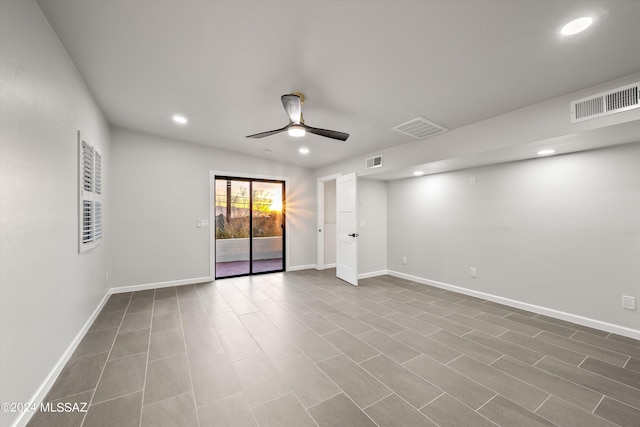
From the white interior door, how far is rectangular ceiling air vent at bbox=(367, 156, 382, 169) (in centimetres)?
34

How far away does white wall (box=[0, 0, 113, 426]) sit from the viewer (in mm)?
1403

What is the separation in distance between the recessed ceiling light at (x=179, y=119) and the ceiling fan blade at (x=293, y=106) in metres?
1.93

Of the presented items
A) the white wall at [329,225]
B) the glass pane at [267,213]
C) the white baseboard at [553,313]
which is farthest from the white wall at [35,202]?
the white baseboard at [553,313]

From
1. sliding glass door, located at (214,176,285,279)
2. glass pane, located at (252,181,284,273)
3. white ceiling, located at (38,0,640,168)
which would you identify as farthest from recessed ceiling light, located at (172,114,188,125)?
glass pane, located at (252,181,284,273)

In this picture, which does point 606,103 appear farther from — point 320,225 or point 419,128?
point 320,225

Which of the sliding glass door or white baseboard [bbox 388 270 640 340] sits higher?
the sliding glass door

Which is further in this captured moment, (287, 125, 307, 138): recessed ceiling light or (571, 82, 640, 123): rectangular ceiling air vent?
(287, 125, 307, 138): recessed ceiling light

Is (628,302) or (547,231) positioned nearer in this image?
(628,302)

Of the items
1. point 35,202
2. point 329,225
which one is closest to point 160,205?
point 35,202

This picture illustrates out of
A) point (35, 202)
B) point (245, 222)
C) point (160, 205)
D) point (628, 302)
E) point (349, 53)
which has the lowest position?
point (628, 302)

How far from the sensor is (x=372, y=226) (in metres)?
5.41

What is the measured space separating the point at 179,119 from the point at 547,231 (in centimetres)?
532

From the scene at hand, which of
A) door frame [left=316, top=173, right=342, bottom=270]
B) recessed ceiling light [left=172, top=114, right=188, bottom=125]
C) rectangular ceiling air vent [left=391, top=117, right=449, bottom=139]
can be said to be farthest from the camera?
door frame [left=316, top=173, right=342, bottom=270]

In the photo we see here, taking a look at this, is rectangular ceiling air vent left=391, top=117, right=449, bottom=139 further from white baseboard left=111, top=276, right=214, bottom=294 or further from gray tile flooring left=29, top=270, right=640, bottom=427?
white baseboard left=111, top=276, right=214, bottom=294
